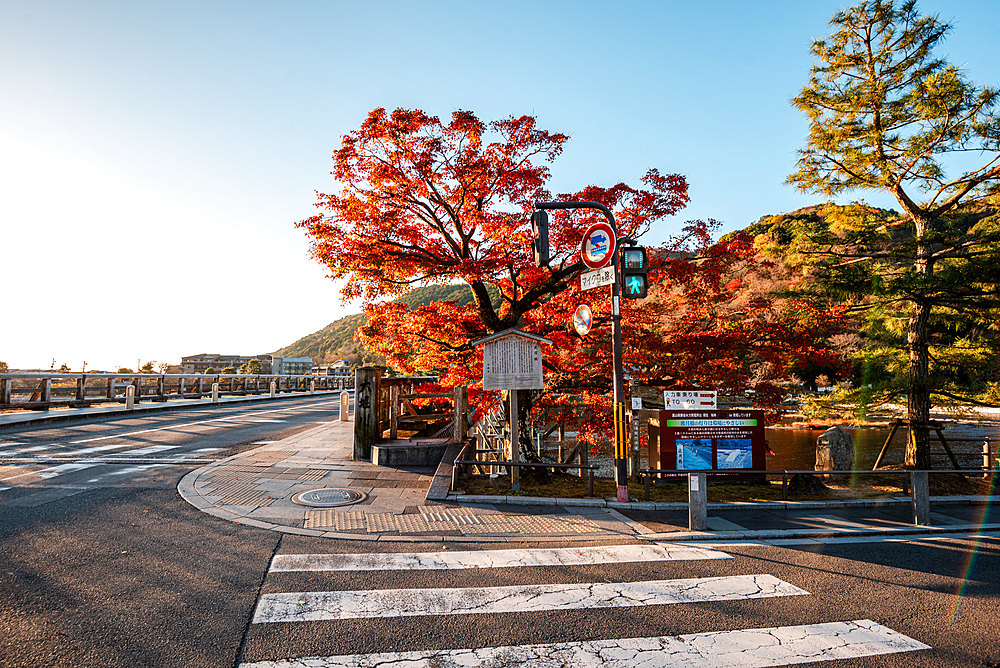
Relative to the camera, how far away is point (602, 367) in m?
10.8

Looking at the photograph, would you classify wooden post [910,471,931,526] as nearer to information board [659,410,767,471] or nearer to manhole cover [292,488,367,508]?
information board [659,410,767,471]

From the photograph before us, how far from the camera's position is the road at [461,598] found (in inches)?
149

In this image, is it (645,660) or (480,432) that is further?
(480,432)

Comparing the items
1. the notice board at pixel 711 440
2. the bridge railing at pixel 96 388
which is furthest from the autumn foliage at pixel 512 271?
the bridge railing at pixel 96 388

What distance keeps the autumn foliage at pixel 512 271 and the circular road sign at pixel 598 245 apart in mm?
1293

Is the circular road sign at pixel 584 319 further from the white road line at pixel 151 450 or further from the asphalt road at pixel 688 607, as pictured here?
the white road line at pixel 151 450

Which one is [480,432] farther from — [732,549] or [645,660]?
[645,660]

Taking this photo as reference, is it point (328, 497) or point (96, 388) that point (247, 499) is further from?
point (96, 388)

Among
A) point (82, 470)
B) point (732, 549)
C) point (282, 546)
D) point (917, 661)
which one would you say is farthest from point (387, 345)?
point (917, 661)

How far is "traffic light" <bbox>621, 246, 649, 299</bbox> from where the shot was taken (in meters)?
8.68

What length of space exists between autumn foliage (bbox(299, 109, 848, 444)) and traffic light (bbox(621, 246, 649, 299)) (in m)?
1.86

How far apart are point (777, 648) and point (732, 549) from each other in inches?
111

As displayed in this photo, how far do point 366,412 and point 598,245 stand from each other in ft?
23.0

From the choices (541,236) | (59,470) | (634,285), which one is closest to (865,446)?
(634,285)
